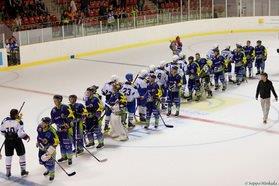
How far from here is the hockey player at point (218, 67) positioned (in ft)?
43.8

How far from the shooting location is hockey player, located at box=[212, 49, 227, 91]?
13359mm

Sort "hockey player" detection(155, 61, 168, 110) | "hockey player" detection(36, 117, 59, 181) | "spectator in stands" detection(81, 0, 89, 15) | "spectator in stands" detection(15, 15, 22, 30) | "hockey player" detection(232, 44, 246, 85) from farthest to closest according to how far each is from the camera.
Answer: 1. "spectator in stands" detection(81, 0, 89, 15)
2. "spectator in stands" detection(15, 15, 22, 30)
3. "hockey player" detection(232, 44, 246, 85)
4. "hockey player" detection(155, 61, 168, 110)
5. "hockey player" detection(36, 117, 59, 181)

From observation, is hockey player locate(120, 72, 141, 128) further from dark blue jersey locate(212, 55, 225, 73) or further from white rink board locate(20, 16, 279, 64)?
white rink board locate(20, 16, 279, 64)

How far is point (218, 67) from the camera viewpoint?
1336cm

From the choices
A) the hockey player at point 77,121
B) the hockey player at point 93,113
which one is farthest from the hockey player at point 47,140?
the hockey player at point 93,113

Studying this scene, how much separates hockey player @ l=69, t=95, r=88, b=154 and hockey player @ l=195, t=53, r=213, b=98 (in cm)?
448

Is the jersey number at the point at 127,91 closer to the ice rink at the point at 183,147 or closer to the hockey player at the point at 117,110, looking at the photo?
the hockey player at the point at 117,110

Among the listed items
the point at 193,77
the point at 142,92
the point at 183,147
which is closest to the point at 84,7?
the point at 193,77

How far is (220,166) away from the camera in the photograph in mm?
8461

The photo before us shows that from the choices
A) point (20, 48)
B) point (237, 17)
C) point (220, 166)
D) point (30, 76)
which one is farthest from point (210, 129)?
point (237, 17)

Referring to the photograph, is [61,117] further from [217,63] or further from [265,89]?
[217,63]

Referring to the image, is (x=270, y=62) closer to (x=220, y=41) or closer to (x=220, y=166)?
(x=220, y=41)

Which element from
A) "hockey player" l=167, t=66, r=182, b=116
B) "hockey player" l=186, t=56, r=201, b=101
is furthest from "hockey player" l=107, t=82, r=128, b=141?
"hockey player" l=186, t=56, r=201, b=101

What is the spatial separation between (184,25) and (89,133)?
1595 cm
